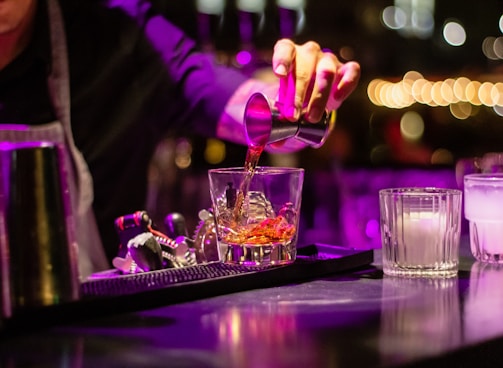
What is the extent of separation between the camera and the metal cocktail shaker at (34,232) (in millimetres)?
997

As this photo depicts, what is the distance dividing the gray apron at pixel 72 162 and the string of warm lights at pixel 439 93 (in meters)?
5.69

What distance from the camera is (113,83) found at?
2.34 metres

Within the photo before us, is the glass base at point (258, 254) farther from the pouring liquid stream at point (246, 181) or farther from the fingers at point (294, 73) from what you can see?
the fingers at point (294, 73)

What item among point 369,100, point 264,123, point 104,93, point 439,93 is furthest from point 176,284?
point 439,93

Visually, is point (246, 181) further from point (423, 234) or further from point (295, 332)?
point (295, 332)

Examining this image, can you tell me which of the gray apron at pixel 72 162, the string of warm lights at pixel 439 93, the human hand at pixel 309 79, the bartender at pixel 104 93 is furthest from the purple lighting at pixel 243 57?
the human hand at pixel 309 79

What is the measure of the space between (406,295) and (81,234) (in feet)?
3.79

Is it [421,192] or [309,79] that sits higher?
[309,79]

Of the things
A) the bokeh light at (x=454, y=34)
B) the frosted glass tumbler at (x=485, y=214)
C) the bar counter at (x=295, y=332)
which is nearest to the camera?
the bar counter at (x=295, y=332)

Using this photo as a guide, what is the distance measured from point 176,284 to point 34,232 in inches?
9.3

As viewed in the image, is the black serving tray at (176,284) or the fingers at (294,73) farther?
the fingers at (294,73)

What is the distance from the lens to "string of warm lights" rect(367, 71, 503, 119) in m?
7.92

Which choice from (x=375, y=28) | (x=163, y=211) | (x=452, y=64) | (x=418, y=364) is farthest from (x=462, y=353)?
(x=452, y=64)

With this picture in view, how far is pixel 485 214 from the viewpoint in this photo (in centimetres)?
145
